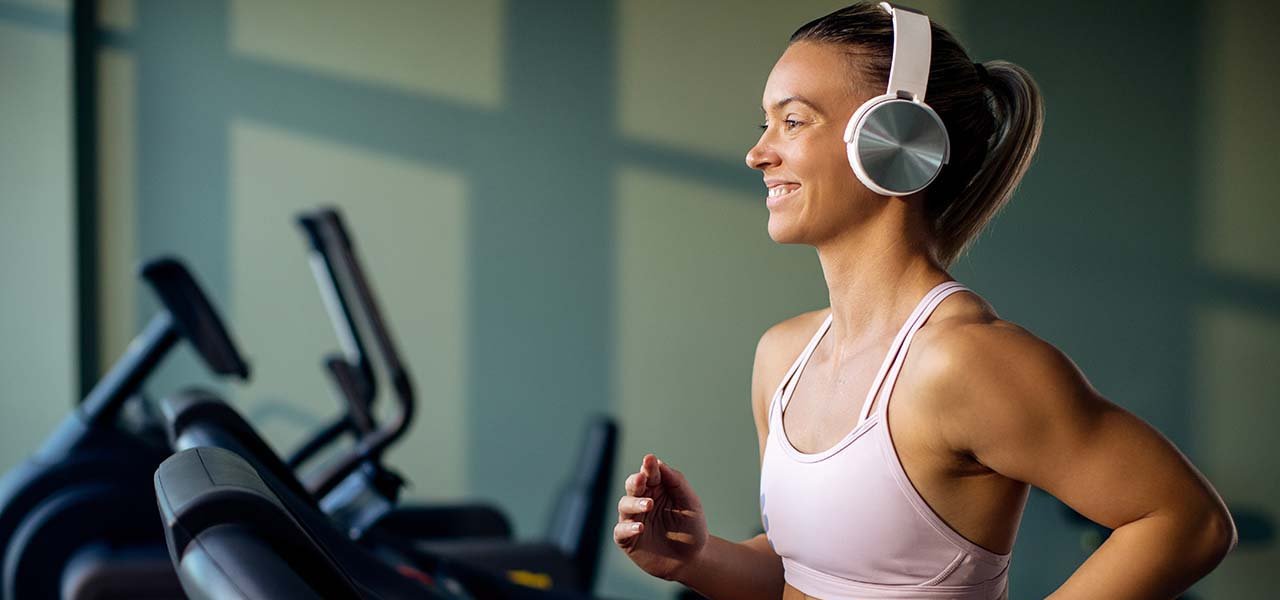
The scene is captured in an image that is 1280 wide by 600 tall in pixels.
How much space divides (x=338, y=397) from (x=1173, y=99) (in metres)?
2.99

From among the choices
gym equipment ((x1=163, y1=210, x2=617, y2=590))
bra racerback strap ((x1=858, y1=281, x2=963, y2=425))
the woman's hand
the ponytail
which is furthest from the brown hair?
gym equipment ((x1=163, y1=210, x2=617, y2=590))

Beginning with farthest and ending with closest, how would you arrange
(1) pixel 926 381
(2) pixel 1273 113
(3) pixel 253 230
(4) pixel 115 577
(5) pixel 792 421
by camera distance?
(3) pixel 253 230 < (2) pixel 1273 113 < (4) pixel 115 577 < (5) pixel 792 421 < (1) pixel 926 381

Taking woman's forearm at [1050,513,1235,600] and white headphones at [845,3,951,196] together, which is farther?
white headphones at [845,3,951,196]

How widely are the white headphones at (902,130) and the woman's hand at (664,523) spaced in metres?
0.33

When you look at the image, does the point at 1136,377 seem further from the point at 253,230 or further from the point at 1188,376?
the point at 253,230

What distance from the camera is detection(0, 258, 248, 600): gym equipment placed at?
7.91ft

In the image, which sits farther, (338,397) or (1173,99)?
(338,397)

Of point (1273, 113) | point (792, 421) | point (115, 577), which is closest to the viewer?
point (792, 421)

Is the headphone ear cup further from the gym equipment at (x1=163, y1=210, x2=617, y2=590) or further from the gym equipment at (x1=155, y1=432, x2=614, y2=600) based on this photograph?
the gym equipment at (x1=163, y1=210, x2=617, y2=590)

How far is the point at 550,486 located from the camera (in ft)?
14.0

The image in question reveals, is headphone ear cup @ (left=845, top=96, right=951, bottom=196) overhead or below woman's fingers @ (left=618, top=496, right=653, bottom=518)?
overhead

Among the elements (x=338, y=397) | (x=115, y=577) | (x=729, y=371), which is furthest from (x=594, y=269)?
(x=115, y=577)

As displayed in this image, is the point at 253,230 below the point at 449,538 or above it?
above

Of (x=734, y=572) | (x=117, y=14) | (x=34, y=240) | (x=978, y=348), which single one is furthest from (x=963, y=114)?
(x=117, y=14)
